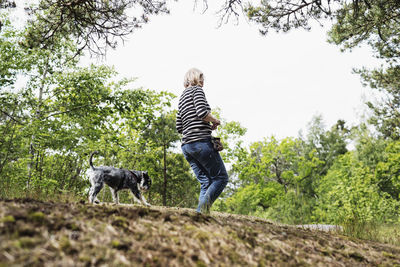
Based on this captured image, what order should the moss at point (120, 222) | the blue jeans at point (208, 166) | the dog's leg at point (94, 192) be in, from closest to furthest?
1. the moss at point (120, 222)
2. the blue jeans at point (208, 166)
3. the dog's leg at point (94, 192)

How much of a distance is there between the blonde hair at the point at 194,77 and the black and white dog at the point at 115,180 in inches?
74.7

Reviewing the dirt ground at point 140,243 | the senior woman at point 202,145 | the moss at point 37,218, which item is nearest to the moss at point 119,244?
the dirt ground at point 140,243

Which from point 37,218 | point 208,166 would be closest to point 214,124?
point 208,166

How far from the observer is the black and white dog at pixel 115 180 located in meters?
4.54

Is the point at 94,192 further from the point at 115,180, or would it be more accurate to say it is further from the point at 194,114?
the point at 194,114

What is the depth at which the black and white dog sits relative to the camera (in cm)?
454

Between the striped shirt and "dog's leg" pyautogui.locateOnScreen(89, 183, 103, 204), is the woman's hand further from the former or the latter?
"dog's leg" pyautogui.locateOnScreen(89, 183, 103, 204)

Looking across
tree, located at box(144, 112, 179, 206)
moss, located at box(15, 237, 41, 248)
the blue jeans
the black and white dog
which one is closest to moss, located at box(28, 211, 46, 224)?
moss, located at box(15, 237, 41, 248)

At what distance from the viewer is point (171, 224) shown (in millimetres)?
2586

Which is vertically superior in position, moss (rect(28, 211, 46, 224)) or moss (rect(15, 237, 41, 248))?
moss (rect(28, 211, 46, 224))

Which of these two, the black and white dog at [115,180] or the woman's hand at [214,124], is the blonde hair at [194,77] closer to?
the woman's hand at [214,124]

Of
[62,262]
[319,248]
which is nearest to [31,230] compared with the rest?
[62,262]

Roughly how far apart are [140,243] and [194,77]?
263cm

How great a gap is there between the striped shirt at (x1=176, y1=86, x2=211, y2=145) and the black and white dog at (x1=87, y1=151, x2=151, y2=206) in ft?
5.35
